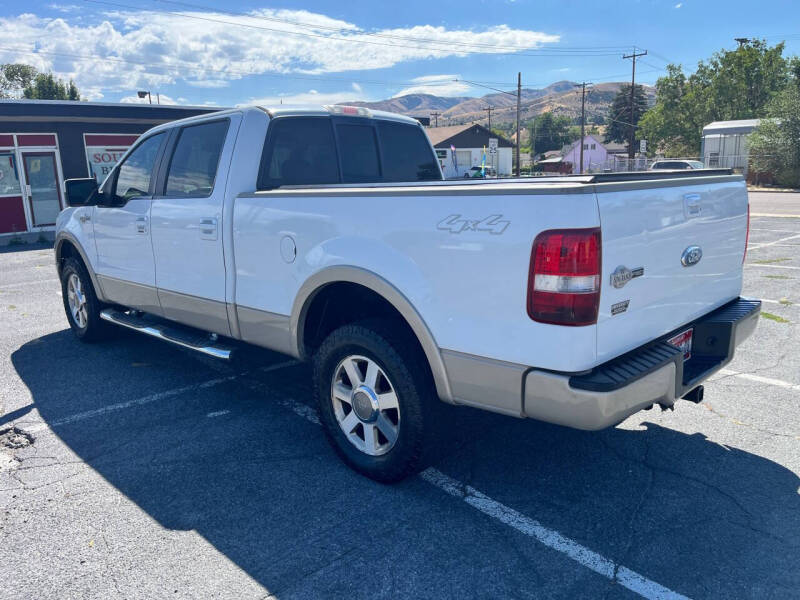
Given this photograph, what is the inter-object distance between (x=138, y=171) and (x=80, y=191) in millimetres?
881

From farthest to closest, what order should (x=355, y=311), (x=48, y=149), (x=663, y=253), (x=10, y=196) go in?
(x=48, y=149) < (x=10, y=196) < (x=355, y=311) < (x=663, y=253)

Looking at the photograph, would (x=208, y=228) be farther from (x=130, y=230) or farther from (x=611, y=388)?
(x=611, y=388)

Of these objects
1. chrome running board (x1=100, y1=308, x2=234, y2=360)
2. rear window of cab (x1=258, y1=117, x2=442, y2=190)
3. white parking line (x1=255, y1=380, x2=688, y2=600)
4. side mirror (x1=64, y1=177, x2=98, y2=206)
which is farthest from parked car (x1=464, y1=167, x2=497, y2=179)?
side mirror (x1=64, y1=177, x2=98, y2=206)

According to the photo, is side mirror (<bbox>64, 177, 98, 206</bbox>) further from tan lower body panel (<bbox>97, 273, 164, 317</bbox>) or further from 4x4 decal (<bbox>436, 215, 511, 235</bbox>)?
4x4 decal (<bbox>436, 215, 511, 235</bbox>)

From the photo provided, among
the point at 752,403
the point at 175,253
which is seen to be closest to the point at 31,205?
the point at 175,253

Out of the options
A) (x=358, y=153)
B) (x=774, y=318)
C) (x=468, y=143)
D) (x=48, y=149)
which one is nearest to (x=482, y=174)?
(x=774, y=318)

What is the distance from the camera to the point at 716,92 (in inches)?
2534

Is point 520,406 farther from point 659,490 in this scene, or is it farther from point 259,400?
point 259,400

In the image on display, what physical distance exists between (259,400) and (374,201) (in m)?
2.28

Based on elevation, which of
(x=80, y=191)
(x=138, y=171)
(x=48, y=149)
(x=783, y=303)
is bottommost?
(x=783, y=303)

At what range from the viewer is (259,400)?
4.93 meters

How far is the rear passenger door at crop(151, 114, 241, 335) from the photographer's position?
435cm

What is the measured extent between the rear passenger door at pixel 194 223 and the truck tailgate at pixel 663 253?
2.58 meters

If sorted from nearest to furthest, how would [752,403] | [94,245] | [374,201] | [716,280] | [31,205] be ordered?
[374,201] → [716,280] → [752,403] → [94,245] → [31,205]
